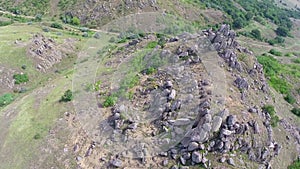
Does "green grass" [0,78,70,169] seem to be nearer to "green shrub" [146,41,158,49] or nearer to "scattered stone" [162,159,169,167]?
"scattered stone" [162,159,169,167]

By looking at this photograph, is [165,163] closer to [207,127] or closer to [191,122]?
[191,122]

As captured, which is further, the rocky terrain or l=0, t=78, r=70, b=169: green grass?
l=0, t=78, r=70, b=169: green grass

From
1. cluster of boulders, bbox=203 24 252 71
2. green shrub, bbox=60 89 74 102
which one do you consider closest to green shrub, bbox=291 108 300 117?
cluster of boulders, bbox=203 24 252 71

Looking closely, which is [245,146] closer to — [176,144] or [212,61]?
[176,144]

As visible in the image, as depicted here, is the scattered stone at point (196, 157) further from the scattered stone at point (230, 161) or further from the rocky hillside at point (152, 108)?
the scattered stone at point (230, 161)

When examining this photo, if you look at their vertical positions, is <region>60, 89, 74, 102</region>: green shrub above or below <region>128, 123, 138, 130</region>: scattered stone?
below

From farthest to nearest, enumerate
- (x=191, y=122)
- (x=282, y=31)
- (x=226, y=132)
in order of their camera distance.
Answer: (x=282, y=31)
(x=191, y=122)
(x=226, y=132)

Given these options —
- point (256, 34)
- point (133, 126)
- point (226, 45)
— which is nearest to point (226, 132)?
point (133, 126)

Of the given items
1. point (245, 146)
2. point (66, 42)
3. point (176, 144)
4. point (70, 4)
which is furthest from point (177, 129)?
point (70, 4)
